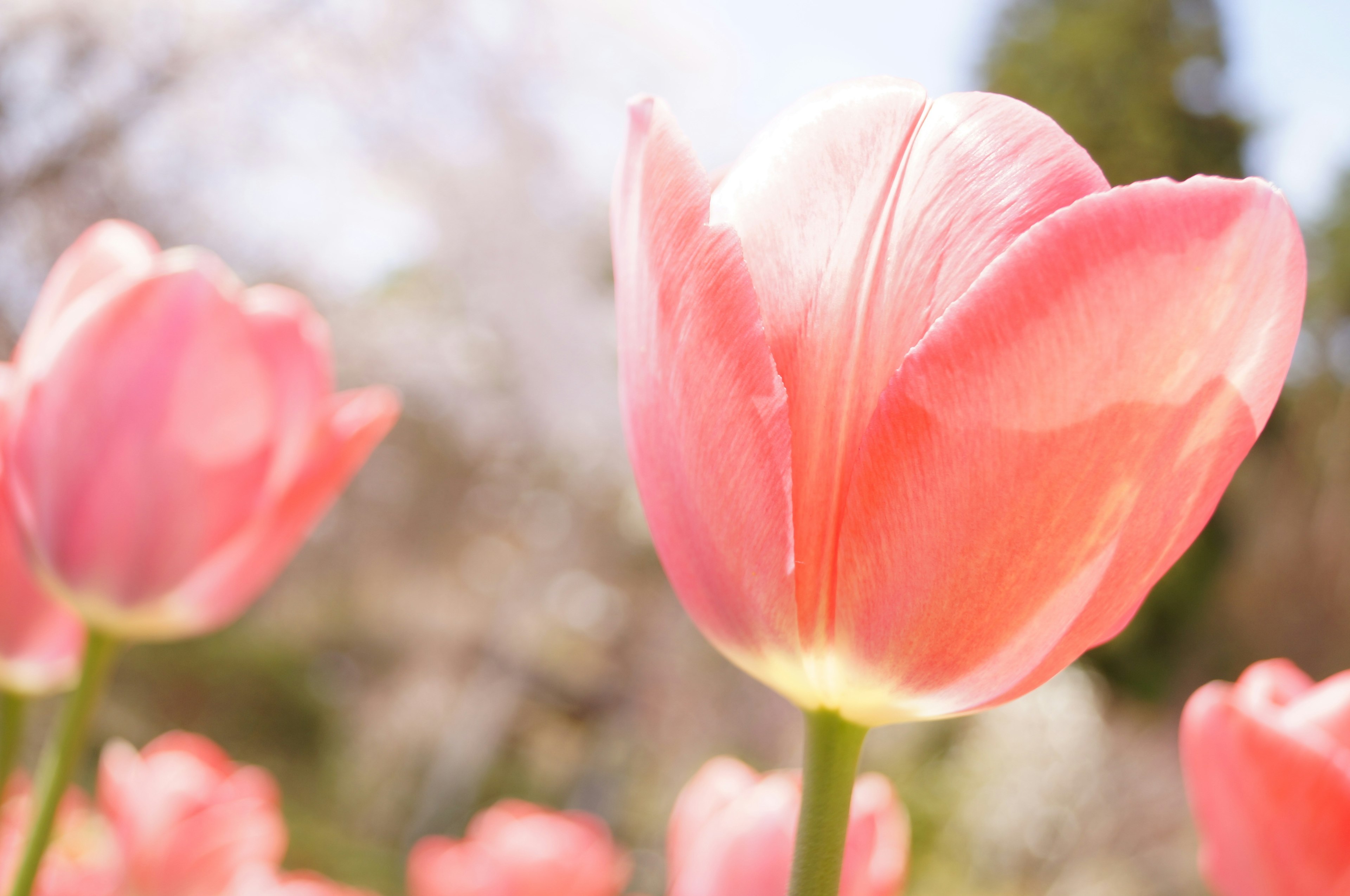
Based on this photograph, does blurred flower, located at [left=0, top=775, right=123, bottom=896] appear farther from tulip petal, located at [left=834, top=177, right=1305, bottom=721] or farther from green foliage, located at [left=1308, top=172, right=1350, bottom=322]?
green foliage, located at [left=1308, top=172, right=1350, bottom=322]

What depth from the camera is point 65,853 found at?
0.51 metres

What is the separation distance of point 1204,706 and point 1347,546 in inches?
294

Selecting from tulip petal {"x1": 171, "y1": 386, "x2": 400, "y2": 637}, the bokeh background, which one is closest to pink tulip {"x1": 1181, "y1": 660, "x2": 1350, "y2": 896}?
tulip petal {"x1": 171, "y1": 386, "x2": 400, "y2": 637}

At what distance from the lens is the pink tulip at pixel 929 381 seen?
0.54 ft

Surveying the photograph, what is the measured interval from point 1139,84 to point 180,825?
8.26m

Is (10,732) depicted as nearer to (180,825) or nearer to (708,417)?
(180,825)

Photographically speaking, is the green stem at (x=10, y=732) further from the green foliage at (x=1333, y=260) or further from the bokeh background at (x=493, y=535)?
the green foliage at (x=1333, y=260)

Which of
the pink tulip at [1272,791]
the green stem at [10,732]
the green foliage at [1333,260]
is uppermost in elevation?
the green stem at [10,732]

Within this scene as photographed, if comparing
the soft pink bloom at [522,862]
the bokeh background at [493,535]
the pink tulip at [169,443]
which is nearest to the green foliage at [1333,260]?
the bokeh background at [493,535]

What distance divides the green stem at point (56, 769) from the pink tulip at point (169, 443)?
0.02 meters

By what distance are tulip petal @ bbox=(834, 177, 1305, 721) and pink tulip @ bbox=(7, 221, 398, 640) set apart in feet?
0.58

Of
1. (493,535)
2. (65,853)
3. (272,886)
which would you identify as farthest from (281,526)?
(493,535)

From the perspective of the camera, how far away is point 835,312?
7.5 inches

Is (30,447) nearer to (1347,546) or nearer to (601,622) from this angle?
(601,622)
